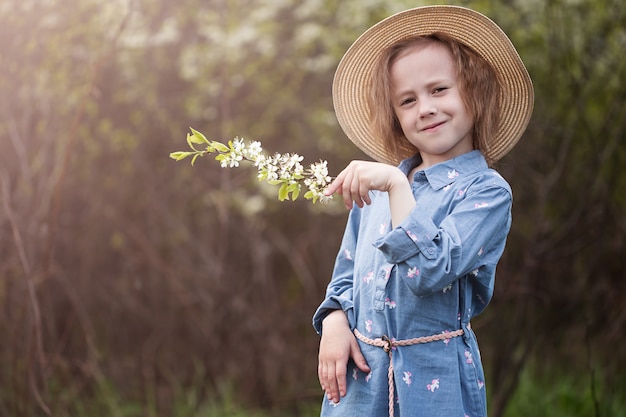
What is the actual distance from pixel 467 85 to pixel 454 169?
219mm

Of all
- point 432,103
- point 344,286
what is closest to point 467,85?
point 432,103

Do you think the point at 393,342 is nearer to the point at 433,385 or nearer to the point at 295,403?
the point at 433,385

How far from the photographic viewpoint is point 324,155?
5617 millimetres

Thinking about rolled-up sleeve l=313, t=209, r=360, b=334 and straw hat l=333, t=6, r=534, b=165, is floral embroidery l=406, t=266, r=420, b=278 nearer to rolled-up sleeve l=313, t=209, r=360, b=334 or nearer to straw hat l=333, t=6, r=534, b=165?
rolled-up sleeve l=313, t=209, r=360, b=334

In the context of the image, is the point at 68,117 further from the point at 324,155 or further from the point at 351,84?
the point at 351,84

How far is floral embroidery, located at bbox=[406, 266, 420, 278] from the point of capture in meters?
1.65

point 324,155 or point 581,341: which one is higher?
point 324,155

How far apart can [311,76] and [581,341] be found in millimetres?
2611

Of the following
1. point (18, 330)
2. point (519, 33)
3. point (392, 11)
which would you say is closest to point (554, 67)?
point (519, 33)

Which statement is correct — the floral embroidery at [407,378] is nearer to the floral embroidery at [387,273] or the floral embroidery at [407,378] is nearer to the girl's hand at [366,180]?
the floral embroidery at [387,273]

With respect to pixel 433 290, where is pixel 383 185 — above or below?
above

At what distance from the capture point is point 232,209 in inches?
214

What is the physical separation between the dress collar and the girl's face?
0.04 m

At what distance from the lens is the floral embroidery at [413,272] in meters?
Result: 1.65
